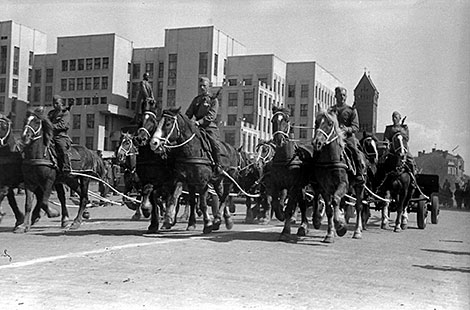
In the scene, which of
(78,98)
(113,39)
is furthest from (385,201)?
(78,98)

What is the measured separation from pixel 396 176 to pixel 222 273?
10329 millimetres

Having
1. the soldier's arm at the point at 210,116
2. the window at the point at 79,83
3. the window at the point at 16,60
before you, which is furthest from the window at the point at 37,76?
the soldier's arm at the point at 210,116

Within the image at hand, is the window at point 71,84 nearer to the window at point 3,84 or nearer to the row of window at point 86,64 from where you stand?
the row of window at point 86,64

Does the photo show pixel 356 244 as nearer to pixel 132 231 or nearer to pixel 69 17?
pixel 132 231

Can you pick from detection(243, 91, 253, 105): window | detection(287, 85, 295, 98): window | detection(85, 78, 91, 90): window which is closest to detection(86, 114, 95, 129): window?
detection(85, 78, 91, 90): window

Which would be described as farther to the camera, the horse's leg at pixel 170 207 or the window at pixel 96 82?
the window at pixel 96 82

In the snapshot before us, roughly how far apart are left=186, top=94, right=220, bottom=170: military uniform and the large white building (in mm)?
54794

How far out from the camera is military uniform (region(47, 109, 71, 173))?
50.4 ft

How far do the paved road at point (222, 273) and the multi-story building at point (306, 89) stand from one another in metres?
58.0

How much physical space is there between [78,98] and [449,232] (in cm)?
7396

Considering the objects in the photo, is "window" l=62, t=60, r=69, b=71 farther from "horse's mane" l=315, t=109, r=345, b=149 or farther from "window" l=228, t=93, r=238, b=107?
"horse's mane" l=315, t=109, r=345, b=149

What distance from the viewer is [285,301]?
7480 mm

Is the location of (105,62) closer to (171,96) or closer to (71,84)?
(71,84)

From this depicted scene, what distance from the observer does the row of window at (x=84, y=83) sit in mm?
84438
